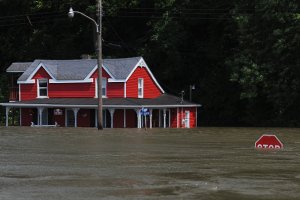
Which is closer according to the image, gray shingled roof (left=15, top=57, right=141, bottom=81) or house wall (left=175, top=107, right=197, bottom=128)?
gray shingled roof (left=15, top=57, right=141, bottom=81)

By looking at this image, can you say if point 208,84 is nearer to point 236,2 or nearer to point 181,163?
point 236,2

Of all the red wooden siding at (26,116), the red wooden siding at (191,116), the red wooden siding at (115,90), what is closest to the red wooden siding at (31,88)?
the red wooden siding at (26,116)

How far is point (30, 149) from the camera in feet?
79.7

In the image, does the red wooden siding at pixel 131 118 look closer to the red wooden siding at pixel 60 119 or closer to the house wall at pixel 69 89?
the house wall at pixel 69 89

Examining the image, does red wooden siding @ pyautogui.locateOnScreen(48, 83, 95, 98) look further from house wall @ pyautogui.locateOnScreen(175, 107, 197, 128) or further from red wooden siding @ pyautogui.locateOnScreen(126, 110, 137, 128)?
house wall @ pyautogui.locateOnScreen(175, 107, 197, 128)

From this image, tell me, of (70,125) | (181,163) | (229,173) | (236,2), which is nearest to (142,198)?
Answer: (229,173)

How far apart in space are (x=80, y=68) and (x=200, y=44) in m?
14.8

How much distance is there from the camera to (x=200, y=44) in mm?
66875

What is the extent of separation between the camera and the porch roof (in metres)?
51.8

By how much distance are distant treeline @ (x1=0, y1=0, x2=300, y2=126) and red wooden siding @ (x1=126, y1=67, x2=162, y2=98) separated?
20.8 ft

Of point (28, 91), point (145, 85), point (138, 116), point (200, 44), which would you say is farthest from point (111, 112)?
point (200, 44)

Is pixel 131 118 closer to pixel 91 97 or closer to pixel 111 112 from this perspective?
pixel 111 112

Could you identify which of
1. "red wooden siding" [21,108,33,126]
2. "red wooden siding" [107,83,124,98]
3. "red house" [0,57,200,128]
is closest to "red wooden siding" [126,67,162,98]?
"red house" [0,57,200,128]

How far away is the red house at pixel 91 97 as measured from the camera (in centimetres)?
5391
